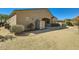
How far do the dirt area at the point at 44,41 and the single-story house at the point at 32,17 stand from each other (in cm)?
18

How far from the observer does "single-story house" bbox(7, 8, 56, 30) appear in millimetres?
3475

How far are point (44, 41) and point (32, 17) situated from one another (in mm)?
559

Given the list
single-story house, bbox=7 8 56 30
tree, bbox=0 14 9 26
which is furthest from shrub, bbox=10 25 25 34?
tree, bbox=0 14 9 26

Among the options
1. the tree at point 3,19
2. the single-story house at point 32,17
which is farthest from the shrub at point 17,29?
the tree at point 3,19

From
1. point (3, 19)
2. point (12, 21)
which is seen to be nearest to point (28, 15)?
point (12, 21)

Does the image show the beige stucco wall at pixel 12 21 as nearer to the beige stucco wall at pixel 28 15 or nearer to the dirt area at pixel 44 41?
the beige stucco wall at pixel 28 15

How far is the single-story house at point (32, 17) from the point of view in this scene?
3475mm

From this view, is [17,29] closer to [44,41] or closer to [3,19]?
[3,19]

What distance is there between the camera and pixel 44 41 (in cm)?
347

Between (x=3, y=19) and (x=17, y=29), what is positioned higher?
(x=3, y=19)
